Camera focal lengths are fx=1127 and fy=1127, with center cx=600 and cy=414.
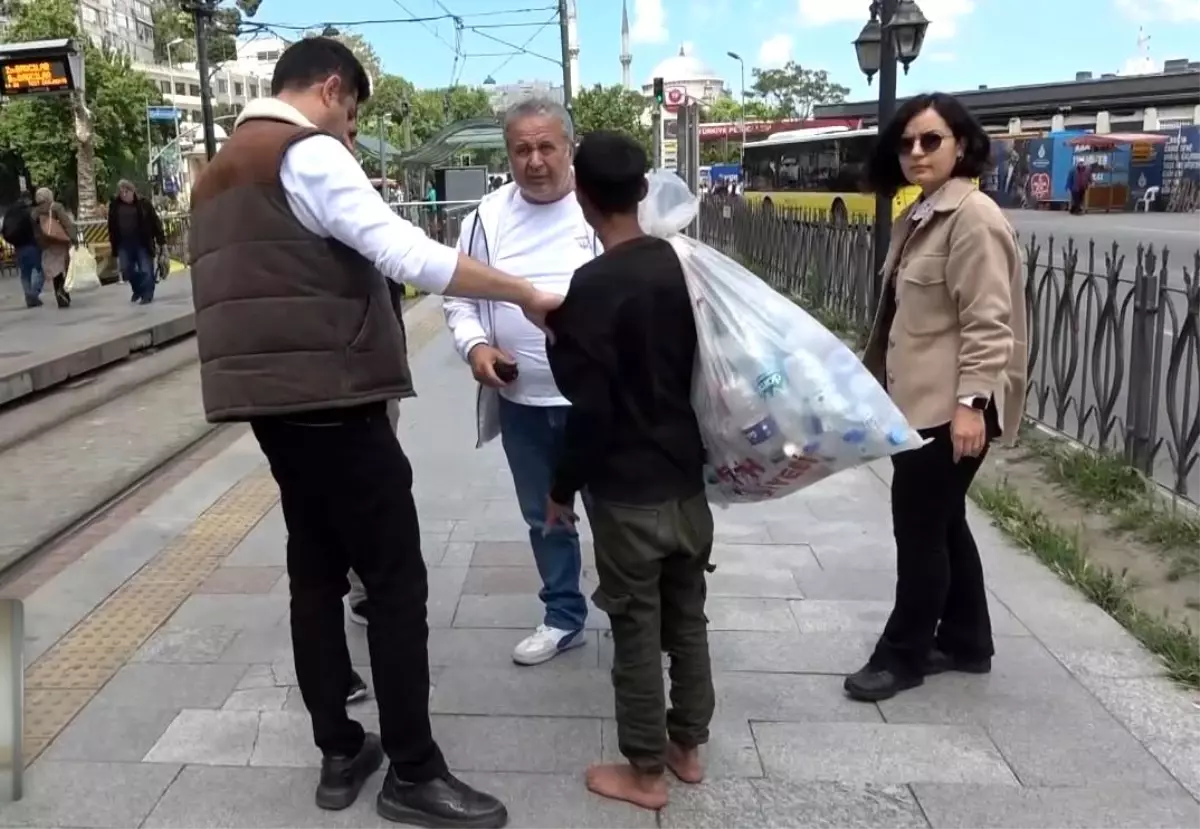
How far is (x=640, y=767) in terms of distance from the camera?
2664 millimetres

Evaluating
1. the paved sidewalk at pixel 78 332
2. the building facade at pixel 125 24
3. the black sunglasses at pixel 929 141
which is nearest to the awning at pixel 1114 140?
the paved sidewalk at pixel 78 332

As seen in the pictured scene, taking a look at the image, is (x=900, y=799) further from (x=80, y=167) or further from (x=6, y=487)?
(x=80, y=167)

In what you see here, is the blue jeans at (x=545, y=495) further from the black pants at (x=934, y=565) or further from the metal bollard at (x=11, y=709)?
the metal bollard at (x=11, y=709)

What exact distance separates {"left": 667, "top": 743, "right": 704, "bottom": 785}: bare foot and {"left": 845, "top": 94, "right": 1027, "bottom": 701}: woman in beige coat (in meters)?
0.66

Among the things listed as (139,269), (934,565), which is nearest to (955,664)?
(934,565)

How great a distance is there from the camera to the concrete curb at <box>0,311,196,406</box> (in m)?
9.12

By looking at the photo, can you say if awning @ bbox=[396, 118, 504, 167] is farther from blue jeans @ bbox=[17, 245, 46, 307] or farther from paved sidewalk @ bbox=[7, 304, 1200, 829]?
paved sidewalk @ bbox=[7, 304, 1200, 829]

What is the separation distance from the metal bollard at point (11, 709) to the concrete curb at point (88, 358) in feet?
18.6

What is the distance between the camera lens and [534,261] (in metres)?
3.22

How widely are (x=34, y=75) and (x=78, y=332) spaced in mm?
3946

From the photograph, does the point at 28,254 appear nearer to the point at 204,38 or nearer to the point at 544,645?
the point at 204,38

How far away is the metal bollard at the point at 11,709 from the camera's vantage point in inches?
106

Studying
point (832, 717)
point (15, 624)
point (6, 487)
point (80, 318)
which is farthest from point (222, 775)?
point (80, 318)

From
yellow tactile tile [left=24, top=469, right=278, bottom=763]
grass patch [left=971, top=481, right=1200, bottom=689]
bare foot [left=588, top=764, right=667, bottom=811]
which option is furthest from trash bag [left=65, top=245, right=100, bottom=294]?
bare foot [left=588, top=764, right=667, bottom=811]
